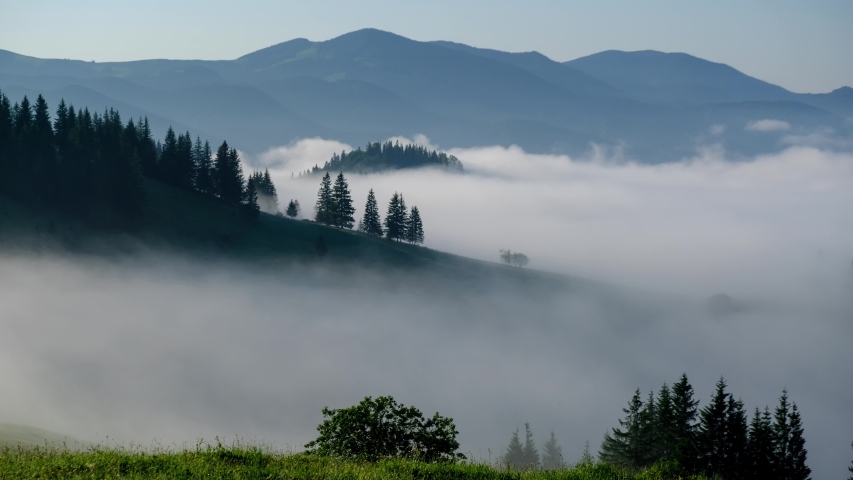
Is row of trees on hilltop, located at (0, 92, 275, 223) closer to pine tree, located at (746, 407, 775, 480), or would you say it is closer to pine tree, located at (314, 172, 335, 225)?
pine tree, located at (314, 172, 335, 225)

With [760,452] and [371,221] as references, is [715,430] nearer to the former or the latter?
[760,452]

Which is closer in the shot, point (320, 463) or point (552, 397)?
point (320, 463)

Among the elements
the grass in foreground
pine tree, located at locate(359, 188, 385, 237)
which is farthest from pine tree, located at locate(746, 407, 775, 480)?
pine tree, located at locate(359, 188, 385, 237)

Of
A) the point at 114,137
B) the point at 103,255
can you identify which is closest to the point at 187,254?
the point at 103,255

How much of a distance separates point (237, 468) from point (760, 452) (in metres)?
39.1

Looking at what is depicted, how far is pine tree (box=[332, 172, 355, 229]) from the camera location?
18625 cm

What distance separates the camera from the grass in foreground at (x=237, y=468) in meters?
15.1

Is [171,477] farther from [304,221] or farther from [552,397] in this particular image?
[552,397]

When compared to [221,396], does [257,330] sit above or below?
above

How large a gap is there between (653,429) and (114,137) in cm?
13081

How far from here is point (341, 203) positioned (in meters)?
187

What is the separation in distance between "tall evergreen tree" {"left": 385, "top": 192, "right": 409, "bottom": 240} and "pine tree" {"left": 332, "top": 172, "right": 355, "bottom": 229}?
10593 mm

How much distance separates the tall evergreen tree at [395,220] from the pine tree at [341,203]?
34.8 feet

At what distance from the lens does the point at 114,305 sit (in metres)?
138
